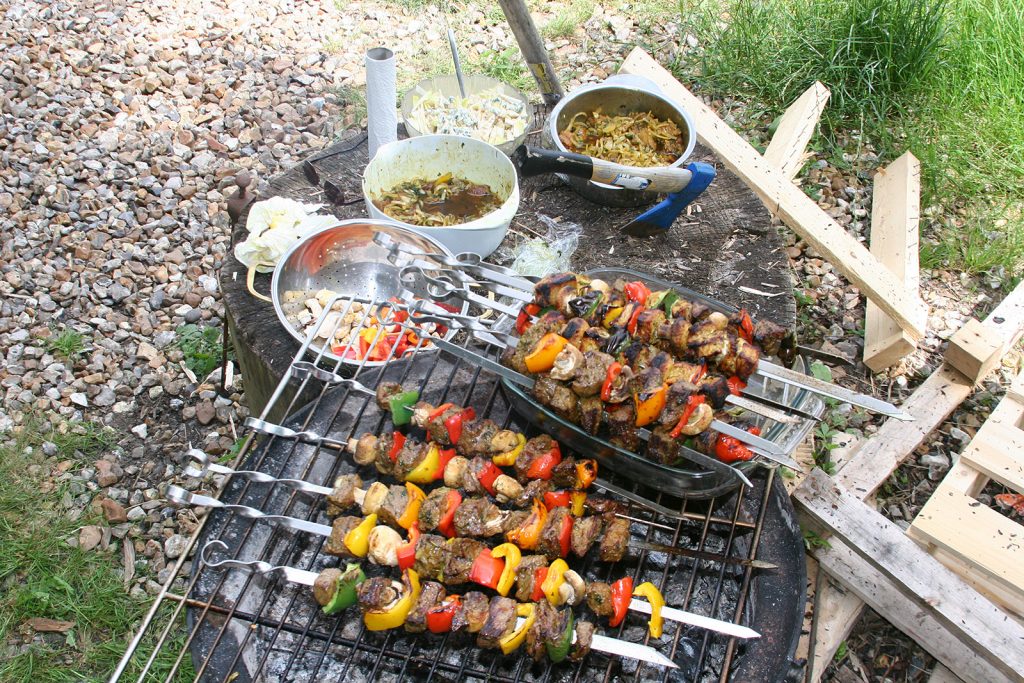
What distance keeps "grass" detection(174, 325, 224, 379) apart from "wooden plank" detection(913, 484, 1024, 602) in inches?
154

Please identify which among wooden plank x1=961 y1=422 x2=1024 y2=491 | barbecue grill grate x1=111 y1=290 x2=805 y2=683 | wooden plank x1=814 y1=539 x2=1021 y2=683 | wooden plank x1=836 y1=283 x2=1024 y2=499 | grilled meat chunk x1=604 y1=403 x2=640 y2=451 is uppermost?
grilled meat chunk x1=604 y1=403 x2=640 y2=451

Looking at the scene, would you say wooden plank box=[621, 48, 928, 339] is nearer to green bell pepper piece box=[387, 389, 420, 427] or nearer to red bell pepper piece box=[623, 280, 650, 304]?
red bell pepper piece box=[623, 280, 650, 304]

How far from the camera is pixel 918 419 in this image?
165 inches

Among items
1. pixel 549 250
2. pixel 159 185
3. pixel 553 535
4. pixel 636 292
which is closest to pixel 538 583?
pixel 553 535

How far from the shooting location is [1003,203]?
5.62m

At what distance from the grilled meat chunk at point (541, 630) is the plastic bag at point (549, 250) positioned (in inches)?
83.5

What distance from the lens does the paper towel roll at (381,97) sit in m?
4.13

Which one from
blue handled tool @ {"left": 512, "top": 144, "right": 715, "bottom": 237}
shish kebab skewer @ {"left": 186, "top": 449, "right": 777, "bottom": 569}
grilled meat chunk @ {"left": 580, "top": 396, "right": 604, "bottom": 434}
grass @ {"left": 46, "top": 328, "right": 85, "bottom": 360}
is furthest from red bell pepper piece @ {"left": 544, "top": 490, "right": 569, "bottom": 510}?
grass @ {"left": 46, "top": 328, "right": 85, "bottom": 360}

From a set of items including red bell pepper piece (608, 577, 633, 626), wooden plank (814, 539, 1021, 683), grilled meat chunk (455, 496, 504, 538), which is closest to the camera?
red bell pepper piece (608, 577, 633, 626)

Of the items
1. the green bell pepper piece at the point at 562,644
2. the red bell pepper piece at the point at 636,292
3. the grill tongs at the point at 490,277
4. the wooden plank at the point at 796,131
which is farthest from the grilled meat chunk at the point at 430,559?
the wooden plank at the point at 796,131

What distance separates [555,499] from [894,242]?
11.8ft

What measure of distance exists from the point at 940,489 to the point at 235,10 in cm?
708

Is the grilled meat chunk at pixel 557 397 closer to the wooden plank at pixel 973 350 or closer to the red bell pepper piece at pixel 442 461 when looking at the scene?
the red bell pepper piece at pixel 442 461

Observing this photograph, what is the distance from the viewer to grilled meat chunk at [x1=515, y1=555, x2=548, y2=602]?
2.42 metres
